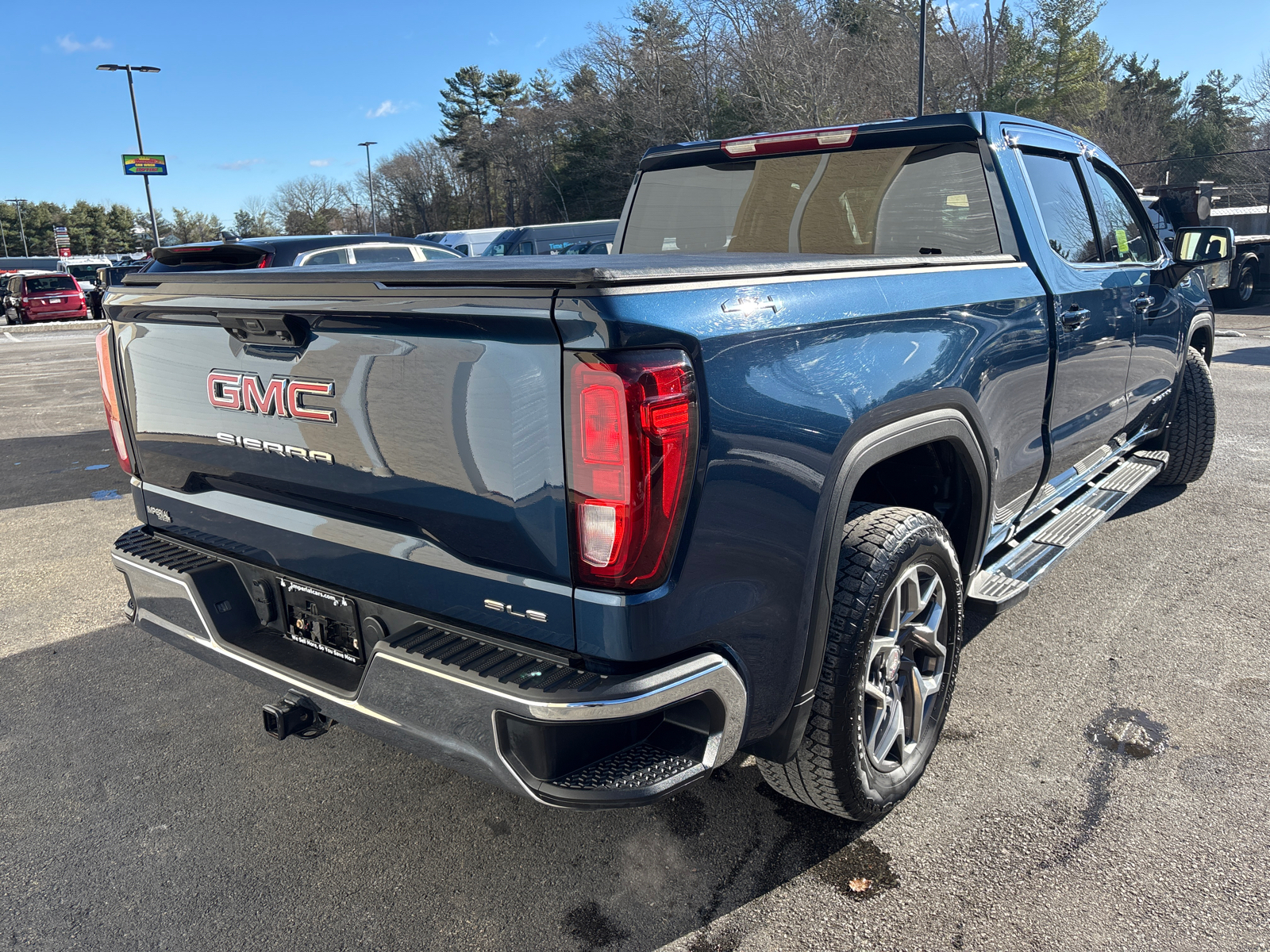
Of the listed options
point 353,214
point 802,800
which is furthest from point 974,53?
point 353,214

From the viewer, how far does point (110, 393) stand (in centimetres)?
274

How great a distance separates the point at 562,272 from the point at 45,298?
31.4 m

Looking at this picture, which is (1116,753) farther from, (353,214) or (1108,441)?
(353,214)

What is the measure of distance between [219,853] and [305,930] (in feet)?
1.54

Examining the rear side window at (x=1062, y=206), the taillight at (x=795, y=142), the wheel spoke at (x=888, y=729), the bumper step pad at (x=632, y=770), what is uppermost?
the taillight at (x=795, y=142)

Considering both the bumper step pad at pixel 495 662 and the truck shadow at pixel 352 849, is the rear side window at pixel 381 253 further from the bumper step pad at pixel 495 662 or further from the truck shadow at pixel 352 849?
the bumper step pad at pixel 495 662

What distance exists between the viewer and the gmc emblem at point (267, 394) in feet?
6.85

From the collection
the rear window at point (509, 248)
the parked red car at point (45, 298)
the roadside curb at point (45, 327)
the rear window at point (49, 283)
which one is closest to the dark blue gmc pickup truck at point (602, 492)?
the roadside curb at point (45, 327)

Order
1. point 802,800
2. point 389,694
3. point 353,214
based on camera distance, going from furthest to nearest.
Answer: point 353,214, point 802,800, point 389,694

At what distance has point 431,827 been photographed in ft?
8.50

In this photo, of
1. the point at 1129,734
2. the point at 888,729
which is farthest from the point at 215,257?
the point at 1129,734

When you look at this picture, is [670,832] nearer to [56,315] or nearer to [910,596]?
[910,596]

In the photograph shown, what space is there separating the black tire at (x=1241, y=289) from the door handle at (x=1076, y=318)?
1718 centimetres

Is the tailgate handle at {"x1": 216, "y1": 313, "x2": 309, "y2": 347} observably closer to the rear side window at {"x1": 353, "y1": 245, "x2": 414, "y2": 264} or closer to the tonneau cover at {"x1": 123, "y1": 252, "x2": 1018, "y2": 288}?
the tonneau cover at {"x1": 123, "y1": 252, "x2": 1018, "y2": 288}
